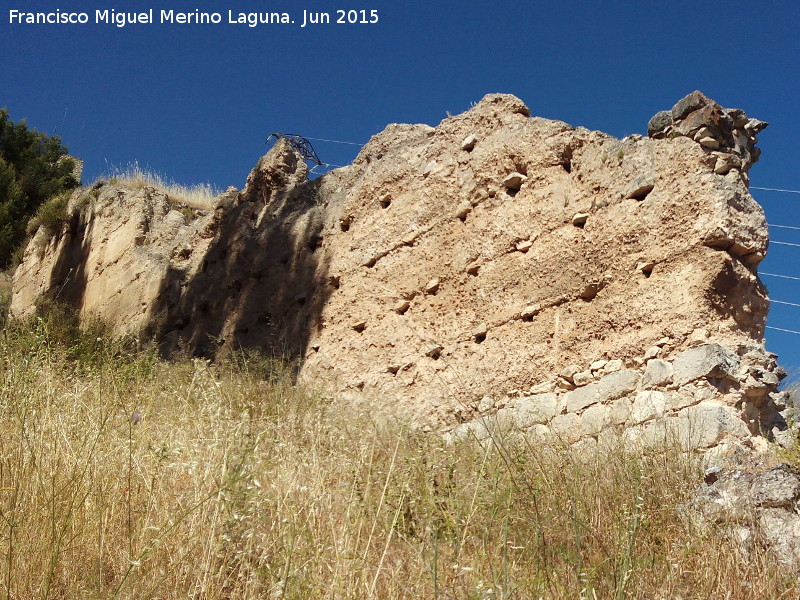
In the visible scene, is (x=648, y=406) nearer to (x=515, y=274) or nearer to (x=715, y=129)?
(x=515, y=274)

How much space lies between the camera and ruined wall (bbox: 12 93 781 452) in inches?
178

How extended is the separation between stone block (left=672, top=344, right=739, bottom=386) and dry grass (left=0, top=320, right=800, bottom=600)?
0.76 m

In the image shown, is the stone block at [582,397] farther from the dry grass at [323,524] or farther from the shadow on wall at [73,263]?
the shadow on wall at [73,263]

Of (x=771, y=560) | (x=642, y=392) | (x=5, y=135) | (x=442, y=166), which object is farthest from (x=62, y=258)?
(x=771, y=560)

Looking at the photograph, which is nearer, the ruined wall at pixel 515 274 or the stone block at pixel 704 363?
the stone block at pixel 704 363

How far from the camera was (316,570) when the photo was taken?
2416 mm

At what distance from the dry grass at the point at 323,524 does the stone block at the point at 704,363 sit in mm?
755

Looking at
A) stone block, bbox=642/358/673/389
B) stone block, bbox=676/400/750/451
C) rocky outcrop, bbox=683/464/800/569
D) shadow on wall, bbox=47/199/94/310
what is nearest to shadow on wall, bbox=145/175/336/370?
shadow on wall, bbox=47/199/94/310

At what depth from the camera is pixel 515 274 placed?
222 inches

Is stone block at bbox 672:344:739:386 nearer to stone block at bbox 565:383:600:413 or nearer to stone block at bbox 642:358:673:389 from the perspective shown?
stone block at bbox 642:358:673:389

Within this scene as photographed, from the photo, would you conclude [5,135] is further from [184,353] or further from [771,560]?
[771,560]

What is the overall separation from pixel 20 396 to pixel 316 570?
184 centimetres

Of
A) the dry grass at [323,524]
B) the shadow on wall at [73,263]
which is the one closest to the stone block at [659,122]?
the dry grass at [323,524]

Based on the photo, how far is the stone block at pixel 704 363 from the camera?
13.6 ft
